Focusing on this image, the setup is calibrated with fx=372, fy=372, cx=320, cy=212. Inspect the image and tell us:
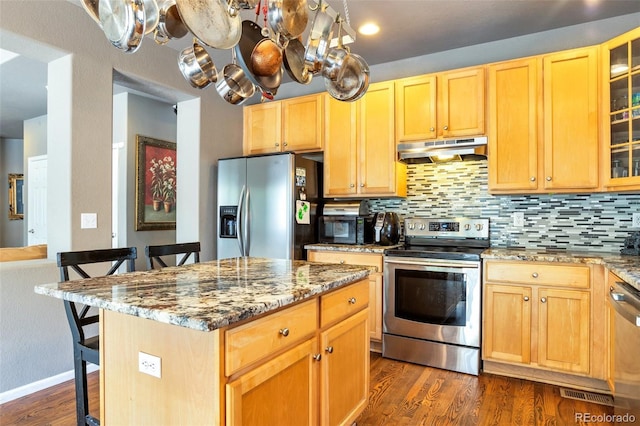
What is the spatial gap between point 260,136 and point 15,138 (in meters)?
5.64

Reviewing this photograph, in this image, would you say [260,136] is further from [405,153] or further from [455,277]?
[455,277]

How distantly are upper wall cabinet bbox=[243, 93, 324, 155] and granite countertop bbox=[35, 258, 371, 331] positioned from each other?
6.37 feet

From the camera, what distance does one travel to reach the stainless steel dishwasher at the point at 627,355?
153 centimetres

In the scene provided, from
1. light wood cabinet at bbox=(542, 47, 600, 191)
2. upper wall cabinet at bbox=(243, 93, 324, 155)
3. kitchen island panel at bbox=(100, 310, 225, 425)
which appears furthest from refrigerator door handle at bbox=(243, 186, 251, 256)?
light wood cabinet at bbox=(542, 47, 600, 191)

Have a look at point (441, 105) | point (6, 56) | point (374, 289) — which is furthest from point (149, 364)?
point (6, 56)

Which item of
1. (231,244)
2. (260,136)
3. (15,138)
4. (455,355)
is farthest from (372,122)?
(15,138)

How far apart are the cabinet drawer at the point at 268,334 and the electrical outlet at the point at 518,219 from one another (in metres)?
2.27

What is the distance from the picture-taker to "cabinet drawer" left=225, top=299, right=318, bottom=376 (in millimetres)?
1067

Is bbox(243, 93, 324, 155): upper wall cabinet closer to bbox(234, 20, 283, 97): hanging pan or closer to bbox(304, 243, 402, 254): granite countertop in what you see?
bbox(304, 243, 402, 254): granite countertop

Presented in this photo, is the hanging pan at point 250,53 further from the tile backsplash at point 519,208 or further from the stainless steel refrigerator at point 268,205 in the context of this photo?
the tile backsplash at point 519,208

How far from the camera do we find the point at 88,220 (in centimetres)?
263

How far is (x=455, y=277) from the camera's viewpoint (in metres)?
2.71

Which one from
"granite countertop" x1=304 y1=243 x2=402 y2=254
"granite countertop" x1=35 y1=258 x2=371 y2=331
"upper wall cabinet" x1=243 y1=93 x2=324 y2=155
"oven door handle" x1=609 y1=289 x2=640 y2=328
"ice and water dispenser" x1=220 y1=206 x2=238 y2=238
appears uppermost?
"upper wall cabinet" x1=243 y1=93 x2=324 y2=155

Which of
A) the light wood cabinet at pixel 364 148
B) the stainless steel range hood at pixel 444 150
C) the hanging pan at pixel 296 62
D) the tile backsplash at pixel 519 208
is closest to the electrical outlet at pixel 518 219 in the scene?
the tile backsplash at pixel 519 208
